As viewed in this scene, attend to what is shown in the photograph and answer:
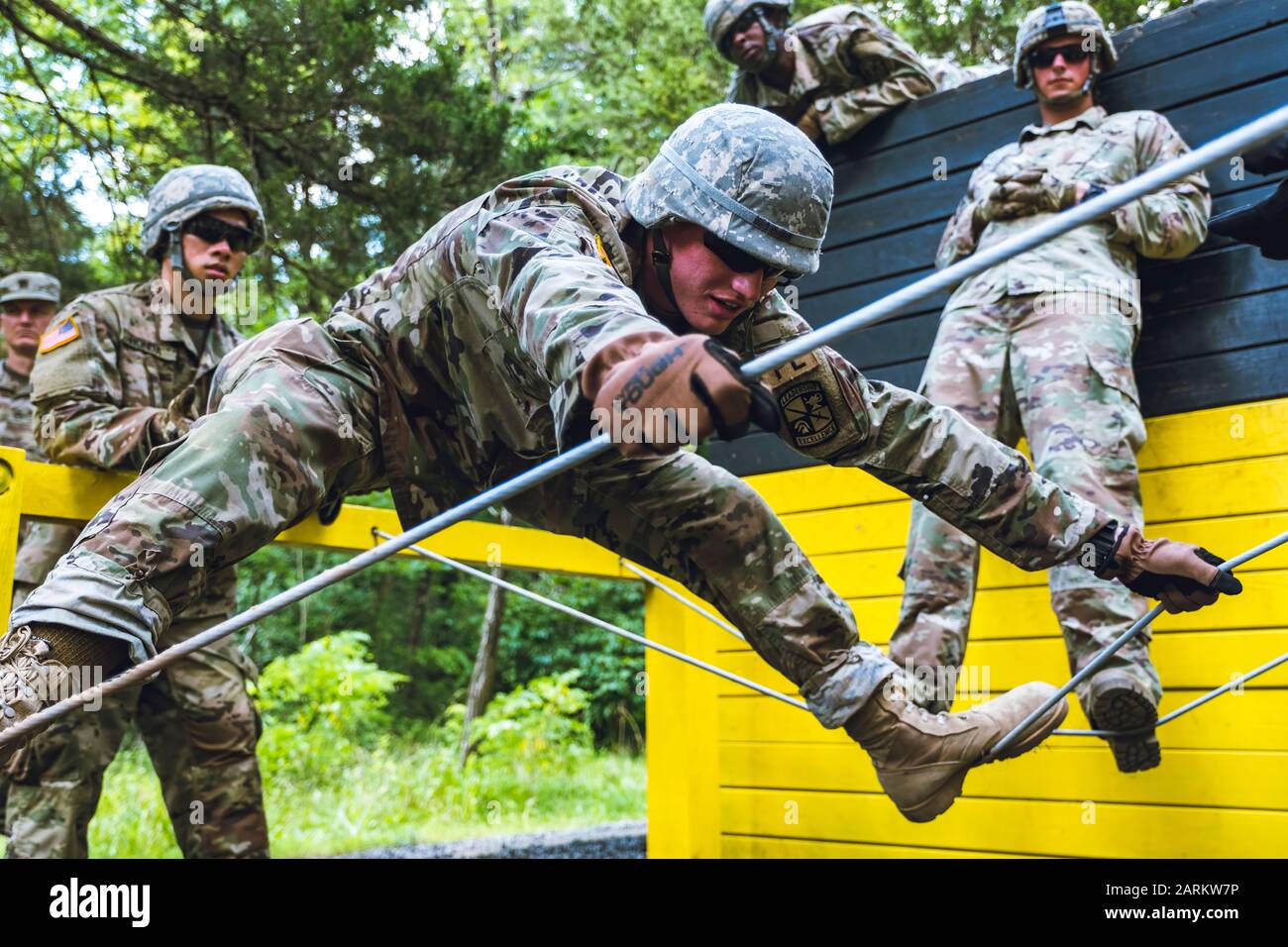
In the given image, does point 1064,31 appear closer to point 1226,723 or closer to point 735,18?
point 735,18

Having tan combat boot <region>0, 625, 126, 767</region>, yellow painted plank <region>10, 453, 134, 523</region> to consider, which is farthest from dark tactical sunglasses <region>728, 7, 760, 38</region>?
tan combat boot <region>0, 625, 126, 767</region>

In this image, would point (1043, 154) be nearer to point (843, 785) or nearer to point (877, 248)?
point (877, 248)

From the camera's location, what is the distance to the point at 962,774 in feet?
9.98

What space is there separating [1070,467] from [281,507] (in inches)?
84.9

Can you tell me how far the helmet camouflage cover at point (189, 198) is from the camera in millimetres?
4199

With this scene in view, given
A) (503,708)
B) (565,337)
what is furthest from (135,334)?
(503,708)

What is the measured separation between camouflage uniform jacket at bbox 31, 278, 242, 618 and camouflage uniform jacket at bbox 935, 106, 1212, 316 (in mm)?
2445

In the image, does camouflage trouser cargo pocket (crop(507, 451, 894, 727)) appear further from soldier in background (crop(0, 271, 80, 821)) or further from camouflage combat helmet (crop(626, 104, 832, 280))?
soldier in background (crop(0, 271, 80, 821))

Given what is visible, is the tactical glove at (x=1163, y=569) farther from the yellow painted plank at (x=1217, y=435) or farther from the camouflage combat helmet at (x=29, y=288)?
the camouflage combat helmet at (x=29, y=288)

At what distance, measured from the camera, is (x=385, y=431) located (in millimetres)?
2756

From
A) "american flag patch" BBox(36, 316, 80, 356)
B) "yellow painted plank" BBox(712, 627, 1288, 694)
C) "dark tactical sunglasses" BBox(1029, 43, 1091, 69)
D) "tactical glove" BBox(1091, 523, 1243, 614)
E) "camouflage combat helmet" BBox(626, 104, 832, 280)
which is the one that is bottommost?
"yellow painted plank" BBox(712, 627, 1288, 694)

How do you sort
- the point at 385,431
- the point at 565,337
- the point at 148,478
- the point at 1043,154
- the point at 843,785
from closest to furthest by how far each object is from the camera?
the point at 565,337, the point at 148,478, the point at 385,431, the point at 1043,154, the point at 843,785

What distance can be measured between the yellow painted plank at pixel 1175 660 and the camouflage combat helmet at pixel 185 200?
3.03 metres

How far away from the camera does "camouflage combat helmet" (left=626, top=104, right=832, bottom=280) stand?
2.46m
